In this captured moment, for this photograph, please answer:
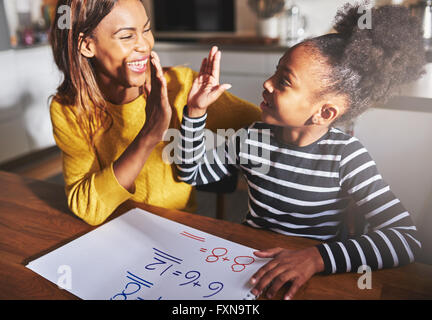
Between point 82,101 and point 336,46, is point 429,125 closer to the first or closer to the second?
point 336,46

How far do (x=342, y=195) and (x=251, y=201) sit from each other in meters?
0.19

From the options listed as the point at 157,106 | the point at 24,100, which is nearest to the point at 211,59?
the point at 157,106

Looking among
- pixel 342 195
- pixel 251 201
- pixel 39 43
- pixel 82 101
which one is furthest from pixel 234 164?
pixel 39 43

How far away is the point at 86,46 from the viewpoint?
0.63 m

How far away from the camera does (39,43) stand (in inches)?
109

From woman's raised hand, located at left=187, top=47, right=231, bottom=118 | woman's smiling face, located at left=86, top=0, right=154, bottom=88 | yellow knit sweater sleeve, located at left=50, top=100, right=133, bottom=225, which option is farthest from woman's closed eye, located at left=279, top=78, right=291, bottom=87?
yellow knit sweater sleeve, located at left=50, top=100, right=133, bottom=225

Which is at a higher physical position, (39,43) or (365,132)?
(39,43)

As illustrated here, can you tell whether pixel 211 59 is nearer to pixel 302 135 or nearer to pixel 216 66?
pixel 216 66

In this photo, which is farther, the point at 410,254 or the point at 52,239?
the point at 52,239

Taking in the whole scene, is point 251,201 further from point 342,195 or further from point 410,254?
point 410,254

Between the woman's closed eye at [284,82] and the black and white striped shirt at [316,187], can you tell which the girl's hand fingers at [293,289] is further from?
the woman's closed eye at [284,82]
